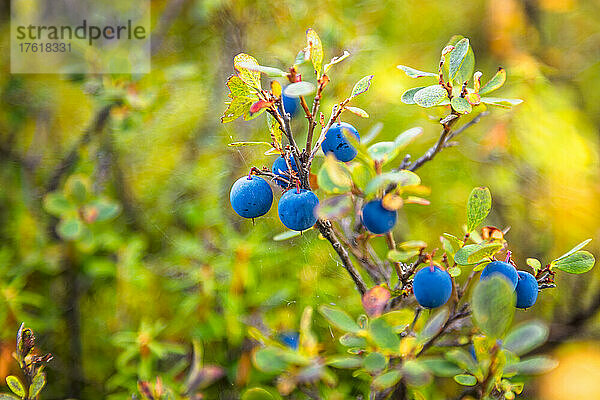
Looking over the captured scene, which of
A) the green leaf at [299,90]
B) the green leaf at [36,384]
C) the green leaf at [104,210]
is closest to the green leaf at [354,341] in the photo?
the green leaf at [299,90]

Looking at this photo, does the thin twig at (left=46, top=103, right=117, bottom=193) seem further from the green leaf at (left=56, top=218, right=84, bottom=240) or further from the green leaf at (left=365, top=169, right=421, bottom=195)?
the green leaf at (left=365, top=169, right=421, bottom=195)

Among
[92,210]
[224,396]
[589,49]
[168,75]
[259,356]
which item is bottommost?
[224,396]

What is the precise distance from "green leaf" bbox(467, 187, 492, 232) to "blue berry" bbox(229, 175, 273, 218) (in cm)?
21

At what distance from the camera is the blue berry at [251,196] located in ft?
1.63

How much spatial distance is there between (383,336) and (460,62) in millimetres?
274

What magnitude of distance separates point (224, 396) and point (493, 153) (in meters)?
0.95

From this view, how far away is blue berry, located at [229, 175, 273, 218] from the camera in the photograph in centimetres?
50

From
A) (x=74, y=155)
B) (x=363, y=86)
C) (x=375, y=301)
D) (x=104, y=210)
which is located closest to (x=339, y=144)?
(x=363, y=86)

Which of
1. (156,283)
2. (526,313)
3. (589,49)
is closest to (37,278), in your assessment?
(156,283)

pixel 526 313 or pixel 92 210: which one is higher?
pixel 92 210

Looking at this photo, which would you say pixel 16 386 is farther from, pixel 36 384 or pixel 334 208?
pixel 334 208

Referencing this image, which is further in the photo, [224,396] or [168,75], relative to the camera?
[168,75]

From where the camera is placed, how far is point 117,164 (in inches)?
47.1

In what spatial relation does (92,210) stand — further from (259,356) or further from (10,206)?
(259,356)
